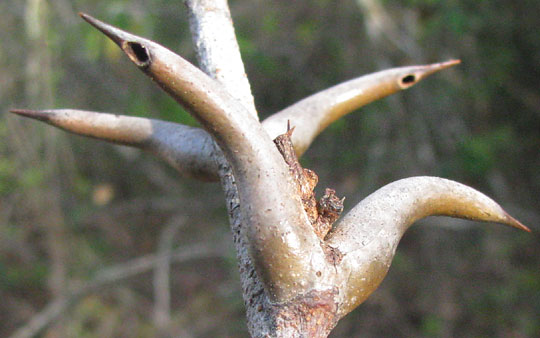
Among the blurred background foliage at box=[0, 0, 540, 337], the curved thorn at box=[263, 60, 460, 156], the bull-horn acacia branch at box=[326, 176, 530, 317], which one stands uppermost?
the curved thorn at box=[263, 60, 460, 156]

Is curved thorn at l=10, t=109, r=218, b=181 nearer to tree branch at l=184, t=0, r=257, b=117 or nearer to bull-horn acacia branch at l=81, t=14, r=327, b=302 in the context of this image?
tree branch at l=184, t=0, r=257, b=117

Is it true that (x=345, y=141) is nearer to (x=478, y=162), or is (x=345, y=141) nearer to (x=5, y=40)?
(x=478, y=162)

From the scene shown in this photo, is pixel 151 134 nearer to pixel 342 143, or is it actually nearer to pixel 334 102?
pixel 334 102

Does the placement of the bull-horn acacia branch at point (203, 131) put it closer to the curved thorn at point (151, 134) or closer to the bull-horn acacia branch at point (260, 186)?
the curved thorn at point (151, 134)

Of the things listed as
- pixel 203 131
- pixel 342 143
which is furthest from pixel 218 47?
pixel 342 143

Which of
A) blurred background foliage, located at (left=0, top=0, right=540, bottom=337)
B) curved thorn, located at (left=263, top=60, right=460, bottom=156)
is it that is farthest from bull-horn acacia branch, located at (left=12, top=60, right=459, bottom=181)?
blurred background foliage, located at (left=0, top=0, right=540, bottom=337)

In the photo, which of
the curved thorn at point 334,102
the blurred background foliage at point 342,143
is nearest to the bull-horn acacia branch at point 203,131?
the curved thorn at point 334,102
